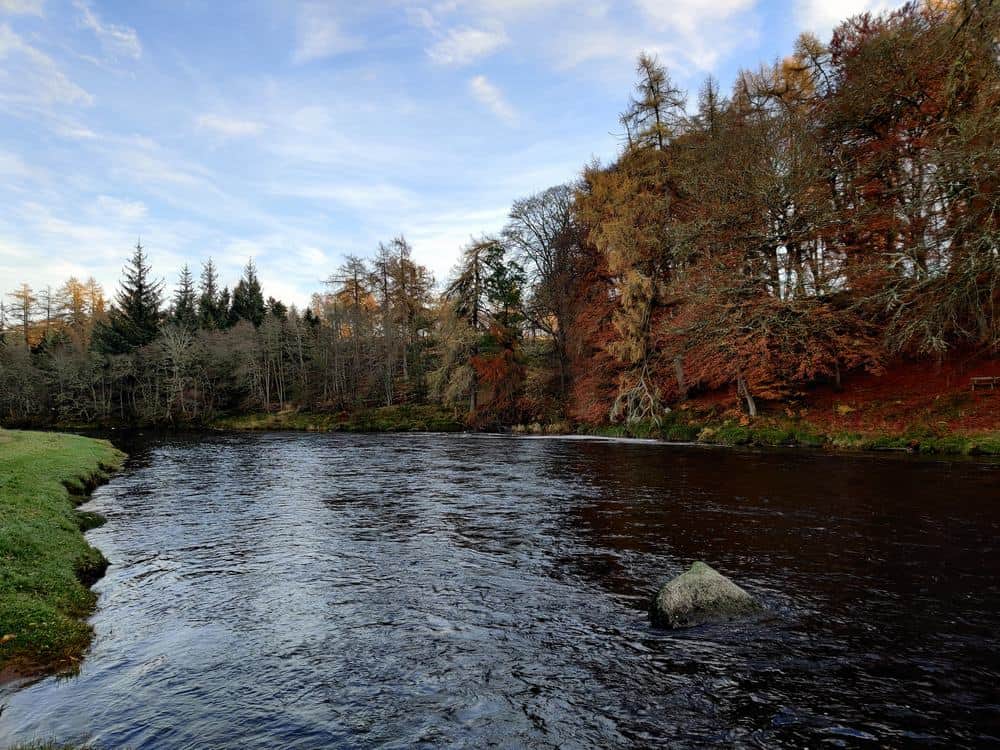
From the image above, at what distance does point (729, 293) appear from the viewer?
29922 mm

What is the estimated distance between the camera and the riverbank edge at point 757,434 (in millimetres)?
22109

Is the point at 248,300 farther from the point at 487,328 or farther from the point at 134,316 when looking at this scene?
the point at 487,328

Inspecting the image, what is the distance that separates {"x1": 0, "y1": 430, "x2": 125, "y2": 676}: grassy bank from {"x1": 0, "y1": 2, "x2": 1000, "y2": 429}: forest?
62.1 ft

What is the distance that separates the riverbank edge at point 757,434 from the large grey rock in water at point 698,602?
19.9 metres

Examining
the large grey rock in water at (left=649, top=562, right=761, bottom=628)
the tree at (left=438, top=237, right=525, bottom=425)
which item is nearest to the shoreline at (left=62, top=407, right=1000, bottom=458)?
the tree at (left=438, top=237, right=525, bottom=425)

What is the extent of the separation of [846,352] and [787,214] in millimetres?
8096

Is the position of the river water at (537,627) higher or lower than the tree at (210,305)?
lower

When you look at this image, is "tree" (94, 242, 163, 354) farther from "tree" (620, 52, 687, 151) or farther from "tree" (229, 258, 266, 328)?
"tree" (620, 52, 687, 151)

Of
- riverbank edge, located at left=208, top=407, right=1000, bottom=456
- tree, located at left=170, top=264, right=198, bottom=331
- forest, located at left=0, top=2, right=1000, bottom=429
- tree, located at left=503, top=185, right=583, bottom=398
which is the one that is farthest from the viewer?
tree, located at left=170, top=264, right=198, bottom=331

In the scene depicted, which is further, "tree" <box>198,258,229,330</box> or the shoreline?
"tree" <box>198,258,229,330</box>

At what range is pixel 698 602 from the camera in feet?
25.0

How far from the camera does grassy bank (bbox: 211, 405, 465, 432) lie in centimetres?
5250

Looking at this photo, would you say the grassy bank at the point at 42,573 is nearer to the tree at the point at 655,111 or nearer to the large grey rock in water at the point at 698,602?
the large grey rock in water at the point at 698,602

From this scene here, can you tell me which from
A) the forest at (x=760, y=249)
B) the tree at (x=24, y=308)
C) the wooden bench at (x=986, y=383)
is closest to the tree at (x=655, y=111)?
the forest at (x=760, y=249)
